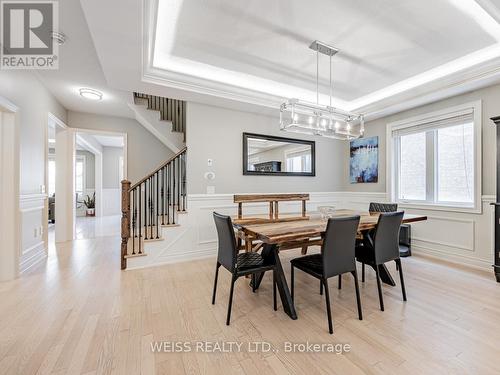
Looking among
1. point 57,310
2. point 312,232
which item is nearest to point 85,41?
point 57,310

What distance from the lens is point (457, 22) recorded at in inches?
86.0

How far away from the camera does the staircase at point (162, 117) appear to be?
13.8 ft

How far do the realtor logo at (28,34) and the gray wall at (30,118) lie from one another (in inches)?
6.8

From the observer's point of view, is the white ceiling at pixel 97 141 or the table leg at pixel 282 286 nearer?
the table leg at pixel 282 286

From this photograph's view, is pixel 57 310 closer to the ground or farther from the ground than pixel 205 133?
closer to the ground

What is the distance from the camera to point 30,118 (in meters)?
3.08

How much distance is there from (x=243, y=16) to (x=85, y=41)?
175 centimetres

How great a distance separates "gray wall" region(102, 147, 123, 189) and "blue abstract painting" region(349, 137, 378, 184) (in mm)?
7986

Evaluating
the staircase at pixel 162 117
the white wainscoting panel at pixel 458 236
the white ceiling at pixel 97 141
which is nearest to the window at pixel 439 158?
the white wainscoting panel at pixel 458 236

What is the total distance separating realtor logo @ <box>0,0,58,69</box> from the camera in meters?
2.04

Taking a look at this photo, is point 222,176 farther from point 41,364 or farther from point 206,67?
point 41,364

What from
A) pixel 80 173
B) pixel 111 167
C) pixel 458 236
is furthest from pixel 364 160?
pixel 80 173

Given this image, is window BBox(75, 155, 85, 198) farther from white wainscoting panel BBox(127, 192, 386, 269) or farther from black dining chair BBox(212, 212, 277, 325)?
black dining chair BBox(212, 212, 277, 325)

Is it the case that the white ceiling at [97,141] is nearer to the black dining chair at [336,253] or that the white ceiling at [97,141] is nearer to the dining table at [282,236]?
the dining table at [282,236]
